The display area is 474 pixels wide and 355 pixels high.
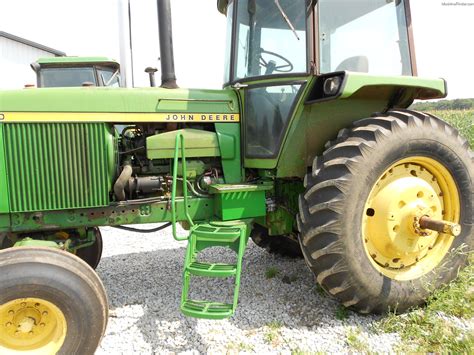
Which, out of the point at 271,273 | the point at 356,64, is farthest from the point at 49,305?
the point at 356,64

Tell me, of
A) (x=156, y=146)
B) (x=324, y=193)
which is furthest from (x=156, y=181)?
(x=324, y=193)

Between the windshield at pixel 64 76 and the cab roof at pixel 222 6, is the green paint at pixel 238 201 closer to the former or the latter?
the cab roof at pixel 222 6

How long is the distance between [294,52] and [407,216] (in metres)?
1.38

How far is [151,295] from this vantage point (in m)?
3.22

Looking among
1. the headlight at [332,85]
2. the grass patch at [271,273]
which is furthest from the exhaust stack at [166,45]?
the grass patch at [271,273]

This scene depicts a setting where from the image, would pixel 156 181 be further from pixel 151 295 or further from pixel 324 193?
pixel 324 193

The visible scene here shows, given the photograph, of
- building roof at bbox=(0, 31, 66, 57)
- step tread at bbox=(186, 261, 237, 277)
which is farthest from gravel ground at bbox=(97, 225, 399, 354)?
building roof at bbox=(0, 31, 66, 57)

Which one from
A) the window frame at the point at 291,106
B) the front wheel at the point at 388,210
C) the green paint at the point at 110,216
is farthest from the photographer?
the window frame at the point at 291,106

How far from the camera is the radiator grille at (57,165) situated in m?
2.59

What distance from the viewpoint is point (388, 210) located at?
2.71 metres

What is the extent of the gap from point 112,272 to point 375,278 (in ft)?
8.03

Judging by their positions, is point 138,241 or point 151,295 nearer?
point 151,295

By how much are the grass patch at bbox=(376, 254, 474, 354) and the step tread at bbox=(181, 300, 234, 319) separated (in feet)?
3.28

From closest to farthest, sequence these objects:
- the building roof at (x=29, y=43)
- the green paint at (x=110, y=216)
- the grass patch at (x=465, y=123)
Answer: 1. the green paint at (x=110, y=216)
2. the grass patch at (x=465, y=123)
3. the building roof at (x=29, y=43)
